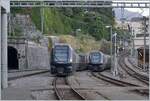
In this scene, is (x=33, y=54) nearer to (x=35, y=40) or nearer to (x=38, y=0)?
(x=35, y=40)

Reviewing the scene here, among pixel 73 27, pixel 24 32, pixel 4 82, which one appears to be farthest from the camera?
pixel 73 27

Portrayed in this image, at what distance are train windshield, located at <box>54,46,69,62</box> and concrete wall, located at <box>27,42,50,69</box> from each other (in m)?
20.8

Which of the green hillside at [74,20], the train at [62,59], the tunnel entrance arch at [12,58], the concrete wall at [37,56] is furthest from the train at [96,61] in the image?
the green hillside at [74,20]

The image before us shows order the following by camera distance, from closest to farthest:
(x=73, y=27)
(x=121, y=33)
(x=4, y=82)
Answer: (x=4, y=82) < (x=73, y=27) < (x=121, y=33)

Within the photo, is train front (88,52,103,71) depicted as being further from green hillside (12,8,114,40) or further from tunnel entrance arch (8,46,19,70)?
green hillside (12,8,114,40)

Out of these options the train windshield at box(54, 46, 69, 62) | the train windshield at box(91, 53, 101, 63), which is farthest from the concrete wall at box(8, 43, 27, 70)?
the train windshield at box(54, 46, 69, 62)

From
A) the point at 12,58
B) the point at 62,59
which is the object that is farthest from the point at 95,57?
the point at 62,59

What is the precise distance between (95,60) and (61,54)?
19602mm

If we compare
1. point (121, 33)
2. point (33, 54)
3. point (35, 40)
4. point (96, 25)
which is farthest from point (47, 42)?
point (121, 33)

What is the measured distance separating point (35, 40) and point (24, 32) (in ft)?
6.63

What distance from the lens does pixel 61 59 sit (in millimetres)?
50562

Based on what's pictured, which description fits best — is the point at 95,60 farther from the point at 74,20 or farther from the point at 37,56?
the point at 74,20

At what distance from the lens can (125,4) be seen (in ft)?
190

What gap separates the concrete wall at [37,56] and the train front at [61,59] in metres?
20.6
